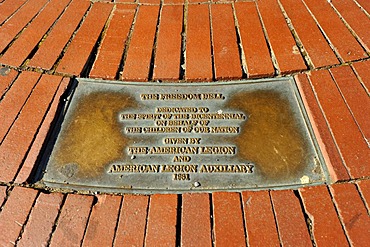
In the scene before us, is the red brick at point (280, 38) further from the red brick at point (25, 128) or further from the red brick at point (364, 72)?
the red brick at point (25, 128)

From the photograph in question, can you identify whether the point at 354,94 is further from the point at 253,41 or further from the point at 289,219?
the point at 289,219

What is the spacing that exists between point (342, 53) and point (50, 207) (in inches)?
62.2

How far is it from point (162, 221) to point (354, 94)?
1.08m

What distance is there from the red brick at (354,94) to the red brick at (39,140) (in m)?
1.36

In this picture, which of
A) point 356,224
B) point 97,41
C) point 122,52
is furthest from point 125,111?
point 356,224

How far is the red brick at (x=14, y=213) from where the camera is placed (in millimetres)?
1468

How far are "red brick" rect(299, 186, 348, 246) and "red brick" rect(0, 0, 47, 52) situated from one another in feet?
5.75

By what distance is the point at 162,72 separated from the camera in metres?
1.92

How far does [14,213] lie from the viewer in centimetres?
152

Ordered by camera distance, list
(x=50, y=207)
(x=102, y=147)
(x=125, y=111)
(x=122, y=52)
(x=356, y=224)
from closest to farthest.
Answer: (x=356, y=224) < (x=50, y=207) < (x=102, y=147) < (x=125, y=111) < (x=122, y=52)

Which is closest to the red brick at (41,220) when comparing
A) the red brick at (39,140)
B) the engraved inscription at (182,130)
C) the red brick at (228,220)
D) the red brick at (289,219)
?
the red brick at (39,140)

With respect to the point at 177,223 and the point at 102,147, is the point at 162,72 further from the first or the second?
the point at 177,223

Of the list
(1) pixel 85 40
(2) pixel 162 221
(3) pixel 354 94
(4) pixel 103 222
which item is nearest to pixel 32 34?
(1) pixel 85 40

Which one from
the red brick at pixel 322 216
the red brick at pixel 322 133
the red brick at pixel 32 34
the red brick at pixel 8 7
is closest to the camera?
the red brick at pixel 322 216
